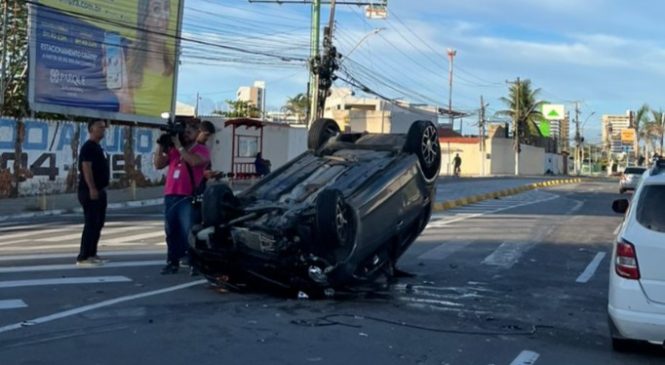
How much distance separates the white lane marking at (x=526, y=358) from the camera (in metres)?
6.18

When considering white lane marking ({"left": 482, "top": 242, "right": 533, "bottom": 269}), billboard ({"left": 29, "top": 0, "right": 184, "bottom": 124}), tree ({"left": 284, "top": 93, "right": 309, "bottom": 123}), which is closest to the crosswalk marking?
white lane marking ({"left": 482, "top": 242, "right": 533, "bottom": 269})

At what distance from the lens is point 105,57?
28.4 metres

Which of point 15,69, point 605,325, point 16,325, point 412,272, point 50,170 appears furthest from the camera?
point 15,69

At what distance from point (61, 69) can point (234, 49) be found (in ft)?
36.5

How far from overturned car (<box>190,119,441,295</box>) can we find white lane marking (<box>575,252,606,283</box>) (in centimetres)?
260

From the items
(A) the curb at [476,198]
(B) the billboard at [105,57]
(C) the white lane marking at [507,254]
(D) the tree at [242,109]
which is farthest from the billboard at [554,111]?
(C) the white lane marking at [507,254]

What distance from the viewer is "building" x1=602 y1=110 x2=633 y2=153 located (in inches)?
4525

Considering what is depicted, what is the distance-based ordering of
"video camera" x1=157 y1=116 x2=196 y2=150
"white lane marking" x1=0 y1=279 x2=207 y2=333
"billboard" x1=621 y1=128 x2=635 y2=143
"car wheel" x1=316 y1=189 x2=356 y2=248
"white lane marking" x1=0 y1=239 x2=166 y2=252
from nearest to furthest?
1. "white lane marking" x1=0 y1=279 x2=207 y2=333
2. "car wheel" x1=316 y1=189 x2=356 y2=248
3. "video camera" x1=157 y1=116 x2=196 y2=150
4. "white lane marking" x1=0 y1=239 x2=166 y2=252
5. "billboard" x1=621 y1=128 x2=635 y2=143

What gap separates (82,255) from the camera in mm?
10016

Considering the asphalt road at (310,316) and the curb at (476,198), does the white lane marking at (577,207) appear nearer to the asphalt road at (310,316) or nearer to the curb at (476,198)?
the curb at (476,198)

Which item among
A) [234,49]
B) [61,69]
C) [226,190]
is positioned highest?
[234,49]

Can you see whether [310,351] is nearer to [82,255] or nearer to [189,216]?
[189,216]

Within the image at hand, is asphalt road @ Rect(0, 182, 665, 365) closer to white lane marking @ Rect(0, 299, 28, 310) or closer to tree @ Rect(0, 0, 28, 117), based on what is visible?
white lane marking @ Rect(0, 299, 28, 310)

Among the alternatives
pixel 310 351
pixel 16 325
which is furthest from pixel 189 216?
pixel 310 351
